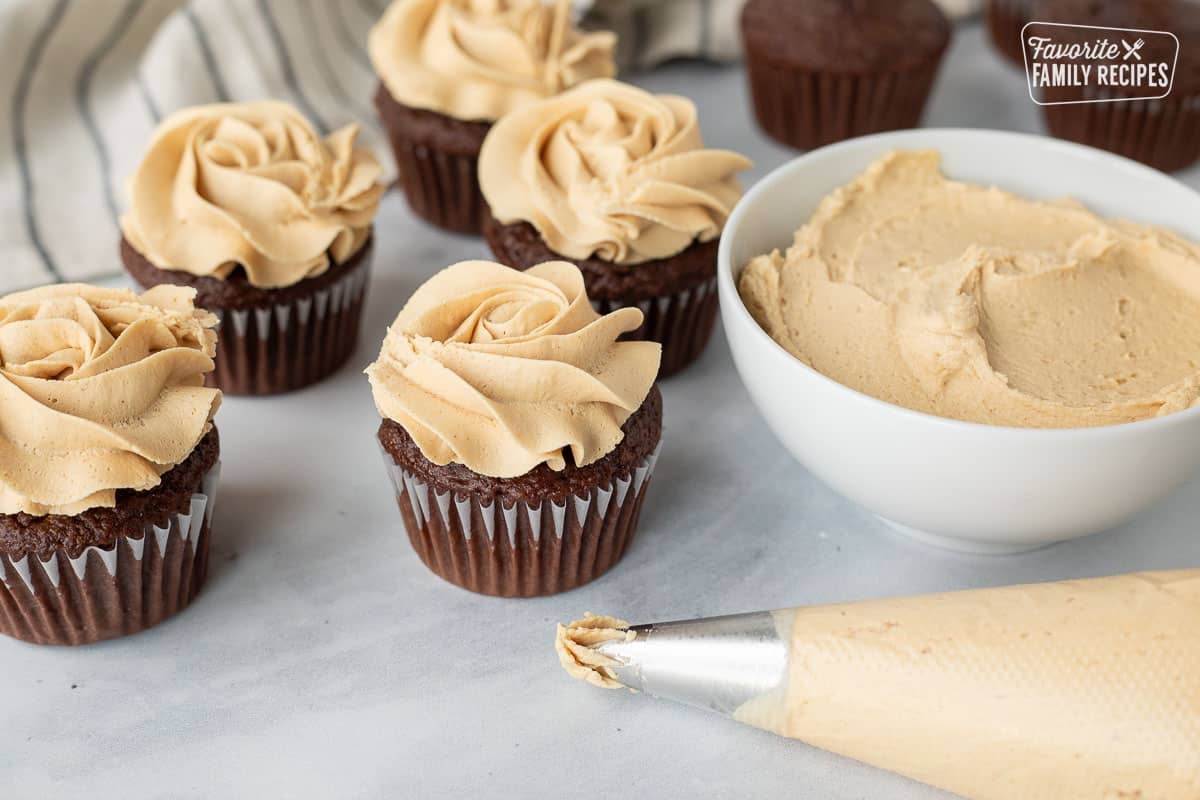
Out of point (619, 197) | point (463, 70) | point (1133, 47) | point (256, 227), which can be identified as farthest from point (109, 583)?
point (1133, 47)

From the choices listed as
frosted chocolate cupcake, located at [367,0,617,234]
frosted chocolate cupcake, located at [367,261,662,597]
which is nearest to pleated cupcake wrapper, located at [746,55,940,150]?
frosted chocolate cupcake, located at [367,0,617,234]

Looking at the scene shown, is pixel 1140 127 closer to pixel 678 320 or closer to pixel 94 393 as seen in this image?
pixel 678 320

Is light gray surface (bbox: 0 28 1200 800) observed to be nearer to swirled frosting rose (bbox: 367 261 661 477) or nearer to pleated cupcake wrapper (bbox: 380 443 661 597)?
pleated cupcake wrapper (bbox: 380 443 661 597)

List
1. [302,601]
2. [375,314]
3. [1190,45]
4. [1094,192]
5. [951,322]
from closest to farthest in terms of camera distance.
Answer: [951,322] < [302,601] < [1094,192] < [375,314] < [1190,45]

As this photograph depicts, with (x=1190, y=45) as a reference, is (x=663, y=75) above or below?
below

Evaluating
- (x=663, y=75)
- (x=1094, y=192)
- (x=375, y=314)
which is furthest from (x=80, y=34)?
(x=1094, y=192)

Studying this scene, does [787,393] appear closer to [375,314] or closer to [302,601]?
[302,601]

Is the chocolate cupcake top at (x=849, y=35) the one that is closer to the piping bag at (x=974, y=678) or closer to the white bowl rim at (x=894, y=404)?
the white bowl rim at (x=894, y=404)

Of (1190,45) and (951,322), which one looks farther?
(1190,45)
